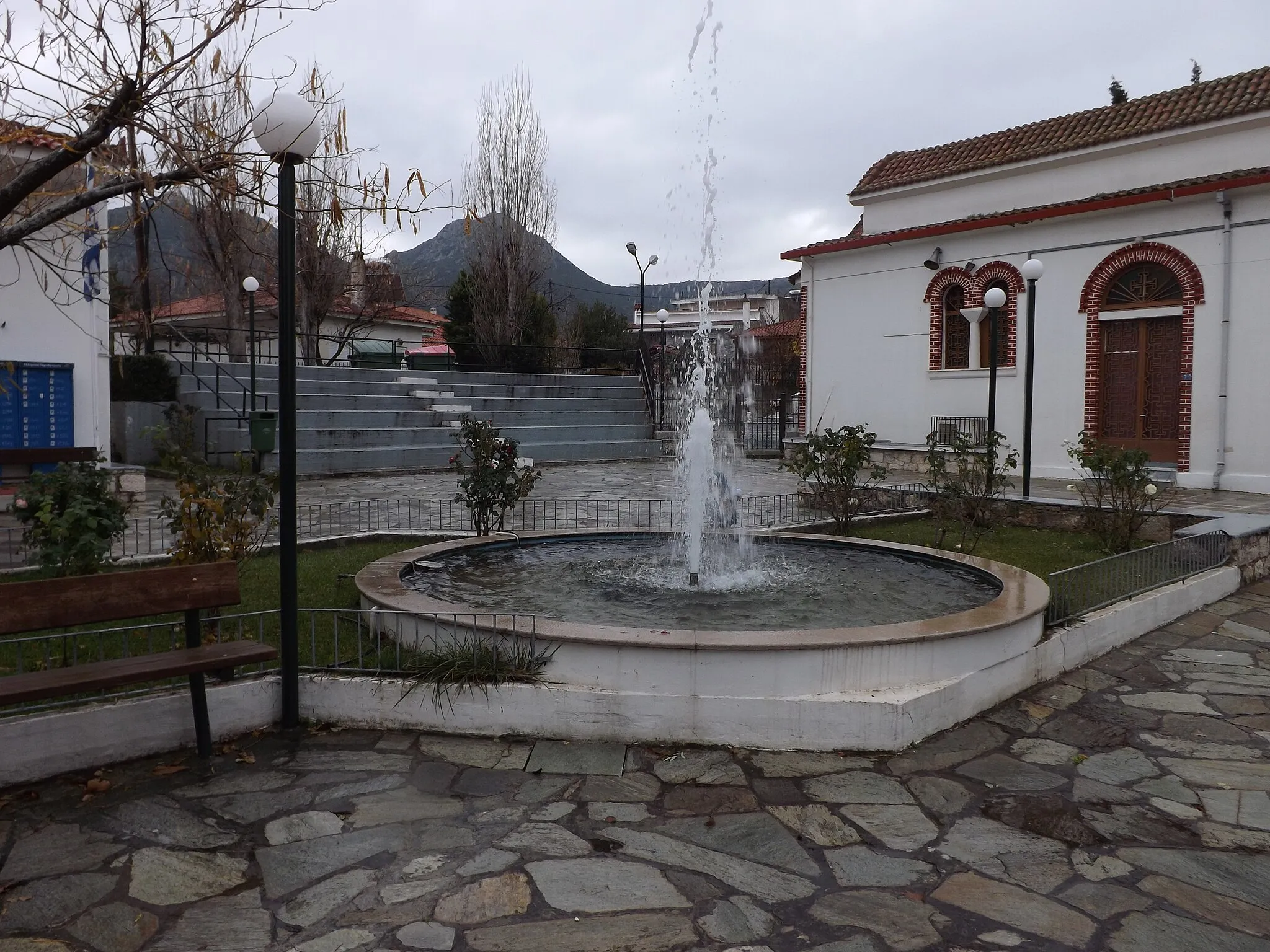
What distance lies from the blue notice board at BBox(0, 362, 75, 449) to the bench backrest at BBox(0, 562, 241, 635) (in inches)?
397

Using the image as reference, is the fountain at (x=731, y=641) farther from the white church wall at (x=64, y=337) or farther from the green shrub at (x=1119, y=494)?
the white church wall at (x=64, y=337)

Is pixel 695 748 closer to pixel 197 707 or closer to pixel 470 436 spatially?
pixel 197 707

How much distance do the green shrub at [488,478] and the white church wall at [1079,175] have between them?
13.6 meters

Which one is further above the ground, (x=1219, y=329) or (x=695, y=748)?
(x=1219, y=329)

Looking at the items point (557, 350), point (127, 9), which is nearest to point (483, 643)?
point (127, 9)

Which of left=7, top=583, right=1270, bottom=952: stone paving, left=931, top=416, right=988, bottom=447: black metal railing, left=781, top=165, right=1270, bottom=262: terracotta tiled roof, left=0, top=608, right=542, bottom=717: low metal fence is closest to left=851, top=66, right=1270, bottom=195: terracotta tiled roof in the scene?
left=781, top=165, right=1270, bottom=262: terracotta tiled roof

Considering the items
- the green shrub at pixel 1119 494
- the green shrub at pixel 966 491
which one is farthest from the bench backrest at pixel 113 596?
the green shrub at pixel 1119 494

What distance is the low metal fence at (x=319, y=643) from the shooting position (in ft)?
13.9

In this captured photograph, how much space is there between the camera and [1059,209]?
1564 centimetres

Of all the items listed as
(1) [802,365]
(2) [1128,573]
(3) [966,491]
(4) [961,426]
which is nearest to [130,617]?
(2) [1128,573]

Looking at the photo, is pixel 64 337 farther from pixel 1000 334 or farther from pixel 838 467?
pixel 1000 334

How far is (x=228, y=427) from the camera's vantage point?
17391 millimetres

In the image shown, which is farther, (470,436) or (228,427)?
(228,427)

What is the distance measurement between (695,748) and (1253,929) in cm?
209
